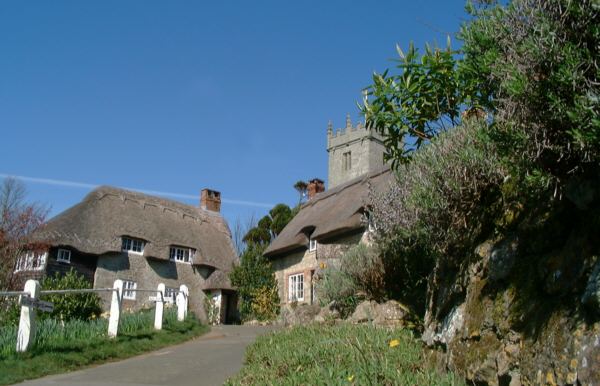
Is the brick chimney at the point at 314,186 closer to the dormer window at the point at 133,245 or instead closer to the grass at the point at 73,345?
the dormer window at the point at 133,245

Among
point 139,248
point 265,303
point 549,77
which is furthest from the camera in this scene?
point 139,248

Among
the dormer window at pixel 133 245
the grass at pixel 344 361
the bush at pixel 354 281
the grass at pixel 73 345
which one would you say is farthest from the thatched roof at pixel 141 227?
the grass at pixel 344 361

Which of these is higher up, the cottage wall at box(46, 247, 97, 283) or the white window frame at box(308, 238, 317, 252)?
the white window frame at box(308, 238, 317, 252)

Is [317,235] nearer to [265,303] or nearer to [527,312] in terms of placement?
Answer: [265,303]

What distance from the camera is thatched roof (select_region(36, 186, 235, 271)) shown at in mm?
26531

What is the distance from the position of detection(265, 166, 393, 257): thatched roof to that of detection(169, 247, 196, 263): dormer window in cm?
628

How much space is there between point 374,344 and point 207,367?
3706 millimetres

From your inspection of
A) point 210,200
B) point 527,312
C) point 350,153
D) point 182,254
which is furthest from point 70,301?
point 350,153

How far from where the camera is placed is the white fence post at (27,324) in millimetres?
8406

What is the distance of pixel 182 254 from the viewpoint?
30.9 metres

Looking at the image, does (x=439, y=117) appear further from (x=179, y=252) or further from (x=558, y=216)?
(x=179, y=252)

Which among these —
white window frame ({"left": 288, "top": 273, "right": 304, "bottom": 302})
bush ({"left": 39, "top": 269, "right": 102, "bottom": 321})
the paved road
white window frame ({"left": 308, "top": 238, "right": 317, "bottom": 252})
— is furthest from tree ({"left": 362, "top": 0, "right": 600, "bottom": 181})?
white window frame ({"left": 288, "top": 273, "right": 304, "bottom": 302})

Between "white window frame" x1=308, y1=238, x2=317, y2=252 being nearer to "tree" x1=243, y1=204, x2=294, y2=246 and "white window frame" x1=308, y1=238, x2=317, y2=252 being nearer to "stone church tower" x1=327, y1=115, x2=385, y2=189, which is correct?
"tree" x1=243, y1=204, x2=294, y2=246

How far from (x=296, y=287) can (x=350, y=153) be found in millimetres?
33247
